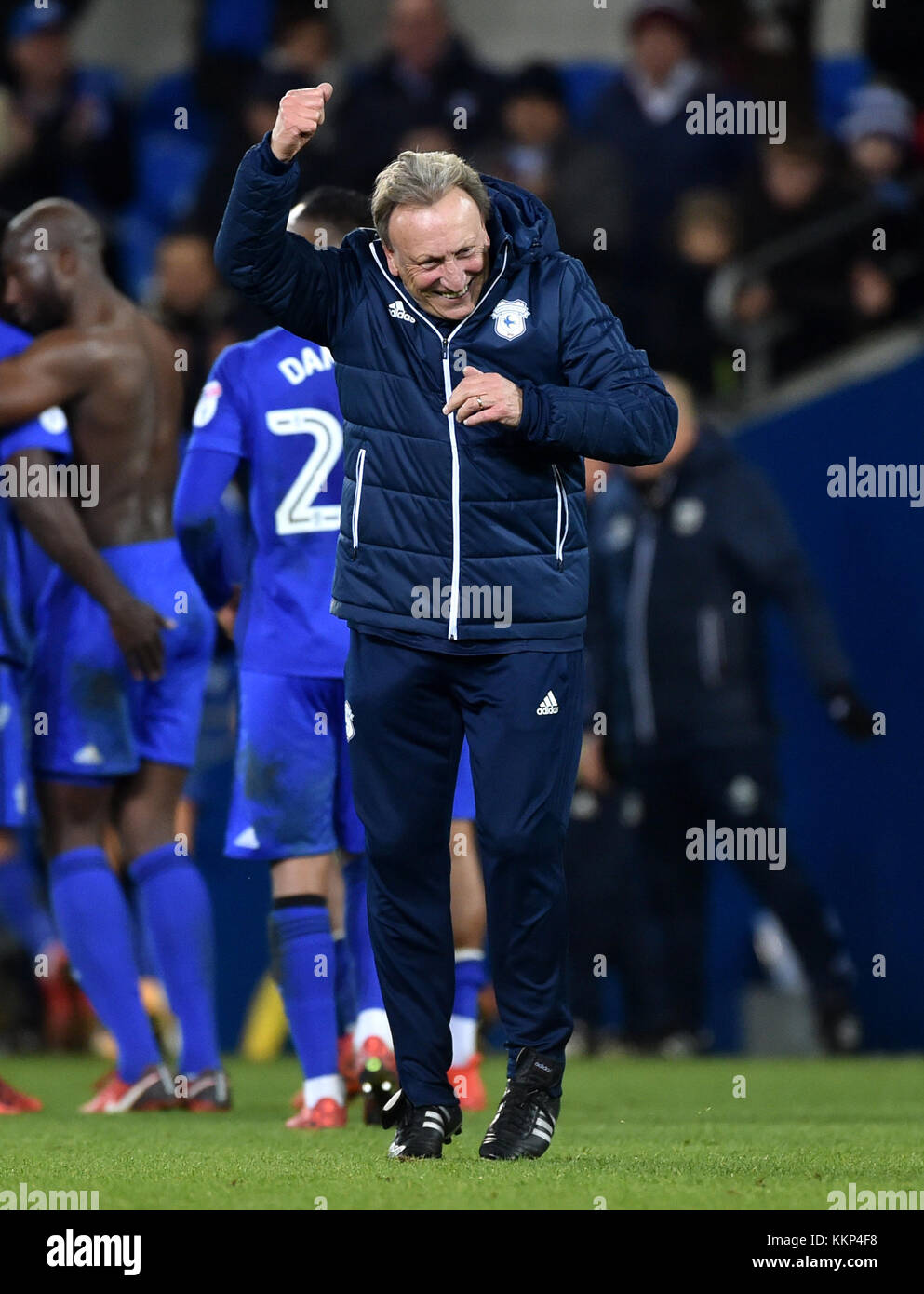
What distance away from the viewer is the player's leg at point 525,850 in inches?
171

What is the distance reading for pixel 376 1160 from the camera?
4418mm

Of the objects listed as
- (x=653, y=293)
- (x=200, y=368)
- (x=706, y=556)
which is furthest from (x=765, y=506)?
(x=200, y=368)

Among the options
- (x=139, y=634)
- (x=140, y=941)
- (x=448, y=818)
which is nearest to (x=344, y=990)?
(x=139, y=634)

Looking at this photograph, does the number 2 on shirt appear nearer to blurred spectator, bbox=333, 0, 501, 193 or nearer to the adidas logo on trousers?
the adidas logo on trousers

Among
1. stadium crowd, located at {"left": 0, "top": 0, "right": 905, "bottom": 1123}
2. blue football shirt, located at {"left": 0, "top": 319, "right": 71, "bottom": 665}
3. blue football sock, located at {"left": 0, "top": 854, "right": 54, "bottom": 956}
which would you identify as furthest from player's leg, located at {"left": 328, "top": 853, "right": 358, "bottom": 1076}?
blue football sock, located at {"left": 0, "top": 854, "right": 54, "bottom": 956}

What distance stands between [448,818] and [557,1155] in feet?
2.41

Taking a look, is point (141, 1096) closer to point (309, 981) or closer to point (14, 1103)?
point (14, 1103)

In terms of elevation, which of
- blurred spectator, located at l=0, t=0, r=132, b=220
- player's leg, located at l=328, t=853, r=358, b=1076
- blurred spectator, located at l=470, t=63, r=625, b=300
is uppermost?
blurred spectator, located at l=0, t=0, r=132, b=220

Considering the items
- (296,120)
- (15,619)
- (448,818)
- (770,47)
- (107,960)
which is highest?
(770,47)

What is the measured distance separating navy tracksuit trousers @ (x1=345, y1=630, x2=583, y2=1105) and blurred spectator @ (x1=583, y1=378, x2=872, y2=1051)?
Answer: 14.8 feet

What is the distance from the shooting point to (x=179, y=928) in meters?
6.50

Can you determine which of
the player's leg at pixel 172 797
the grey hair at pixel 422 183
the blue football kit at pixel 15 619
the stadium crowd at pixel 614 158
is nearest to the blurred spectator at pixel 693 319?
the stadium crowd at pixel 614 158

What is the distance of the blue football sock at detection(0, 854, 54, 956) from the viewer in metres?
10.1

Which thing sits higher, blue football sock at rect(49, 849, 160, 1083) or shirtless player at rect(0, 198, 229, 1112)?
shirtless player at rect(0, 198, 229, 1112)
